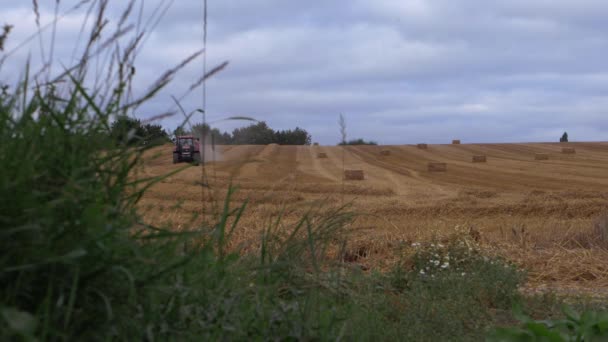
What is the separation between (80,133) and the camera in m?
2.17

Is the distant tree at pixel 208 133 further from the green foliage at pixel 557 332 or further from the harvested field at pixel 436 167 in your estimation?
the harvested field at pixel 436 167

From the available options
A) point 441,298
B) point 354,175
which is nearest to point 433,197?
point 354,175

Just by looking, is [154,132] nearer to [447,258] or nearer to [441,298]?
[441,298]

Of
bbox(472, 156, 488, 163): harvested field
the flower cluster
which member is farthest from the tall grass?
bbox(472, 156, 488, 163): harvested field

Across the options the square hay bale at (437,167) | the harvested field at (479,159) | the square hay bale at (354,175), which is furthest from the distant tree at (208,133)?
the harvested field at (479,159)

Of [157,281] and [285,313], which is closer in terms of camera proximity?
[157,281]

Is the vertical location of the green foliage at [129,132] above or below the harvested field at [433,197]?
above

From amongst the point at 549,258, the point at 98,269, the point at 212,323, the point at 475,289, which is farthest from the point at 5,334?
the point at 549,258

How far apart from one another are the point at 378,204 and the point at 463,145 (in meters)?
21.5

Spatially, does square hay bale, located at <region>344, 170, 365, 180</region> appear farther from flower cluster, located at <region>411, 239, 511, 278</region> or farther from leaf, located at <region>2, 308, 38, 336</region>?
leaf, located at <region>2, 308, 38, 336</region>

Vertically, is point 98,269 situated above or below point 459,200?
above

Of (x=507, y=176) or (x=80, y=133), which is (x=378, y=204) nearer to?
(x=507, y=176)

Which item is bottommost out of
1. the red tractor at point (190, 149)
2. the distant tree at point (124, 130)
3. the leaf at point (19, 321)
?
the leaf at point (19, 321)

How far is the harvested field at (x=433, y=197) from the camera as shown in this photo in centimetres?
558
